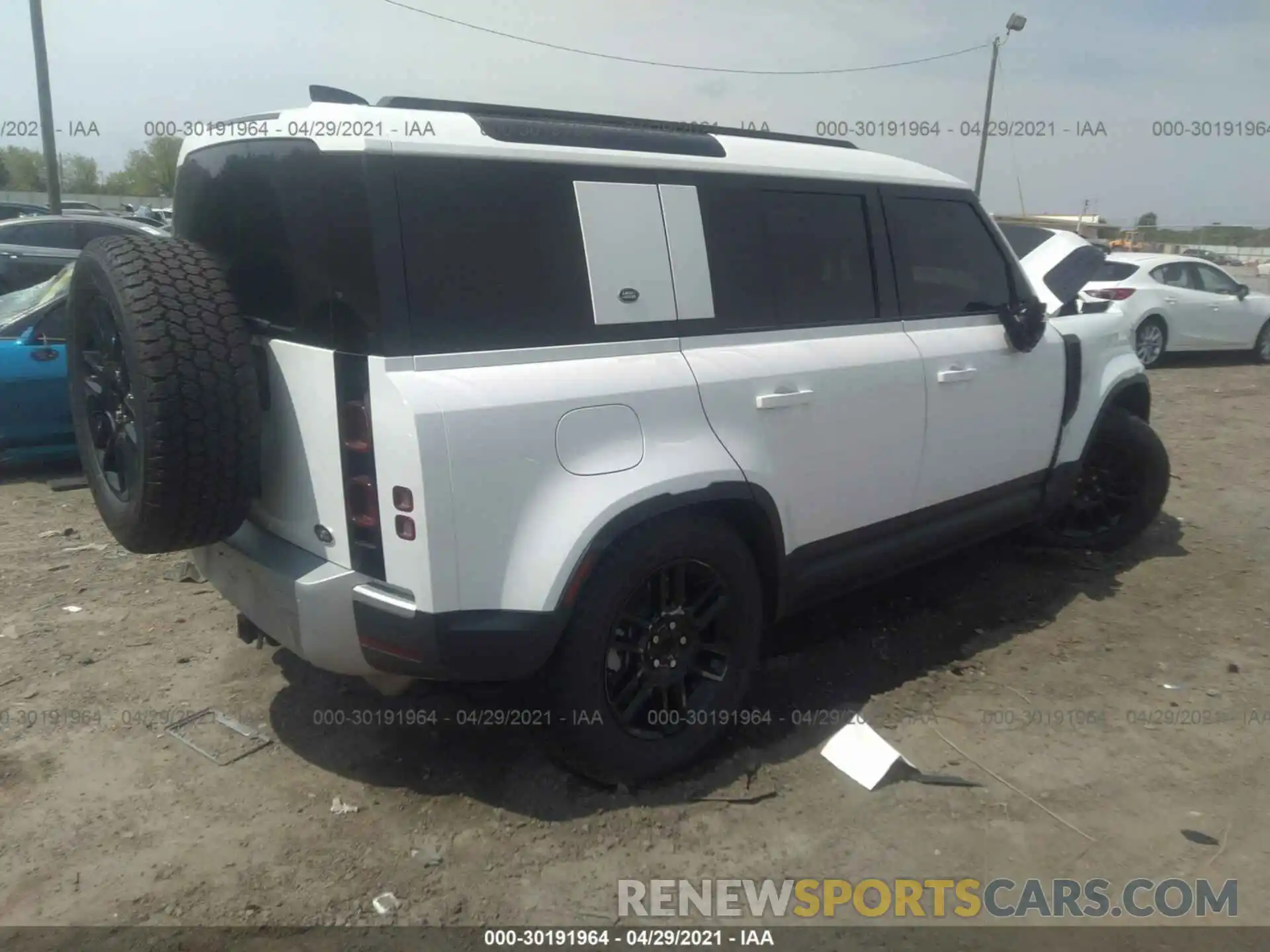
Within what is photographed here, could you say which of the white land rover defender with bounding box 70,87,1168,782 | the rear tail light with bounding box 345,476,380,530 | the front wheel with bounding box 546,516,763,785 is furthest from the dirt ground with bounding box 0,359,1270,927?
the rear tail light with bounding box 345,476,380,530

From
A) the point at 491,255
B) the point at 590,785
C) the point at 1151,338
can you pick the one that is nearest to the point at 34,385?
the point at 491,255

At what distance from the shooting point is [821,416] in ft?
11.7

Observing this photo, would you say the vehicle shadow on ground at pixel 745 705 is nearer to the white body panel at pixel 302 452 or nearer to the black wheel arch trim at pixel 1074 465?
the black wheel arch trim at pixel 1074 465

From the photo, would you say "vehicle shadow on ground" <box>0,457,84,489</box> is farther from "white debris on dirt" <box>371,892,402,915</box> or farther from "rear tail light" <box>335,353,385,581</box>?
"white debris on dirt" <box>371,892,402,915</box>

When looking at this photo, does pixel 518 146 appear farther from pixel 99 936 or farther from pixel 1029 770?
pixel 1029 770

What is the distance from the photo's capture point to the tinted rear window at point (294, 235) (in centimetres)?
263

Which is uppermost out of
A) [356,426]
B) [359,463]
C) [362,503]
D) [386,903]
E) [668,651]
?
[356,426]

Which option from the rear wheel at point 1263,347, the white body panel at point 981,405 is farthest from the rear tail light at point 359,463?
the rear wheel at point 1263,347

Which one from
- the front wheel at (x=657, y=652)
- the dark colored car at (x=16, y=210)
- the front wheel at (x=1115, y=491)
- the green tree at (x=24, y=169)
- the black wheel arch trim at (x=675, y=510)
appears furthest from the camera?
the green tree at (x=24, y=169)

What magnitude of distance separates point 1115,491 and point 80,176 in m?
76.5

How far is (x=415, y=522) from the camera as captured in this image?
2.63 meters

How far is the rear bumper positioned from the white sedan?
11855 millimetres

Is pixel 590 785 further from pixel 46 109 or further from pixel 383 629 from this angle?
pixel 46 109

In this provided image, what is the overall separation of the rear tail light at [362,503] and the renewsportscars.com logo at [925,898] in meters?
1.29
